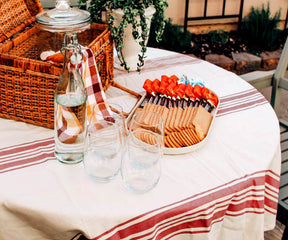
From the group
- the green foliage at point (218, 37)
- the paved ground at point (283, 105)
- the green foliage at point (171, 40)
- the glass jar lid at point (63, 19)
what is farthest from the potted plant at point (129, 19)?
the green foliage at point (218, 37)

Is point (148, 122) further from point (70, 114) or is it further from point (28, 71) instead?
point (28, 71)

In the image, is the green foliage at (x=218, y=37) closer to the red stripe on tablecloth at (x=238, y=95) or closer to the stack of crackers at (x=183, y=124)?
the red stripe on tablecloth at (x=238, y=95)

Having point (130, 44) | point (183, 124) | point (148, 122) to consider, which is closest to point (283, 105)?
point (130, 44)

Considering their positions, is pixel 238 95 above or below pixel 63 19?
below

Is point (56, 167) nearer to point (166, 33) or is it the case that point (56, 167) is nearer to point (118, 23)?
point (118, 23)

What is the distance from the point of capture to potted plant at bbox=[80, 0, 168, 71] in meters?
1.32

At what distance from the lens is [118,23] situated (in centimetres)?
143

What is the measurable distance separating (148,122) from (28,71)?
0.39 meters

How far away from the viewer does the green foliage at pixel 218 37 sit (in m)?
3.79

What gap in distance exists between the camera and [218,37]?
3832mm

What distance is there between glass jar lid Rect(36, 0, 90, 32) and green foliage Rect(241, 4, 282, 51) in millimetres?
3096

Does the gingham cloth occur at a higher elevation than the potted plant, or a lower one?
lower

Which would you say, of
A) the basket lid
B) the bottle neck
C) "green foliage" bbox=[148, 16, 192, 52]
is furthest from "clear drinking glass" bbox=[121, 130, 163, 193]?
"green foliage" bbox=[148, 16, 192, 52]

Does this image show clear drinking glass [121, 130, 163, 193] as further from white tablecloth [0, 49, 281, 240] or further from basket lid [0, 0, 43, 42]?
basket lid [0, 0, 43, 42]
